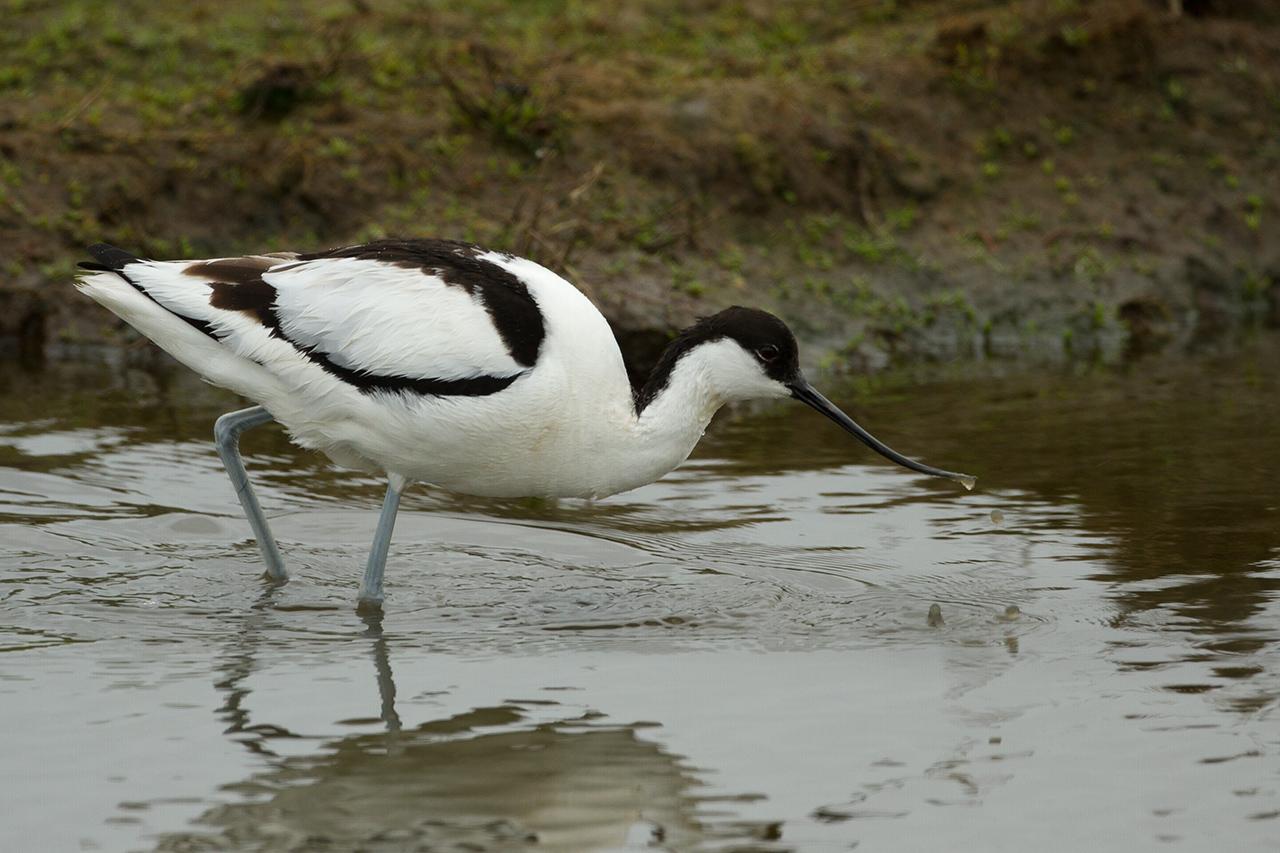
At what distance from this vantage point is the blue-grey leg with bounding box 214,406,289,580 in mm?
5715

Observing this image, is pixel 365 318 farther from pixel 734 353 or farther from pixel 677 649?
pixel 677 649

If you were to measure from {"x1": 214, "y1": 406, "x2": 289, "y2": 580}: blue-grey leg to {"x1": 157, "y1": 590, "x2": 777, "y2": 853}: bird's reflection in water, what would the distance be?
1123 mm

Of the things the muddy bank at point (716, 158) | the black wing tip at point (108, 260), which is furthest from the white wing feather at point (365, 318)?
the muddy bank at point (716, 158)

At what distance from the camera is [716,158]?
32.1 feet

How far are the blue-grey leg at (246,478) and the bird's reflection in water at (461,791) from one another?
44.2 inches

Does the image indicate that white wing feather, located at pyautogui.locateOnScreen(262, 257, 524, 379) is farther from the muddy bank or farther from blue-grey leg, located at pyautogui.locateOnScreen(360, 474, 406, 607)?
the muddy bank

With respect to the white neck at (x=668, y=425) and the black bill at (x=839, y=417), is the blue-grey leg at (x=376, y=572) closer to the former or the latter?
the white neck at (x=668, y=425)

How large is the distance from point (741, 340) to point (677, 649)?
0.98 meters

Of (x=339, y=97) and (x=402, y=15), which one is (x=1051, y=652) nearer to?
(x=339, y=97)

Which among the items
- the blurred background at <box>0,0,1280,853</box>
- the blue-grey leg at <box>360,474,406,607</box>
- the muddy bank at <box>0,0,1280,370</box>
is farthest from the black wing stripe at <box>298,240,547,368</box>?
the muddy bank at <box>0,0,1280,370</box>

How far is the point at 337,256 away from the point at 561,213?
3.67 meters

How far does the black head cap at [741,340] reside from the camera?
5418 millimetres

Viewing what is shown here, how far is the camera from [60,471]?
22.4 ft

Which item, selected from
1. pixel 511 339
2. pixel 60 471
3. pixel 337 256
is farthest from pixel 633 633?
pixel 60 471
